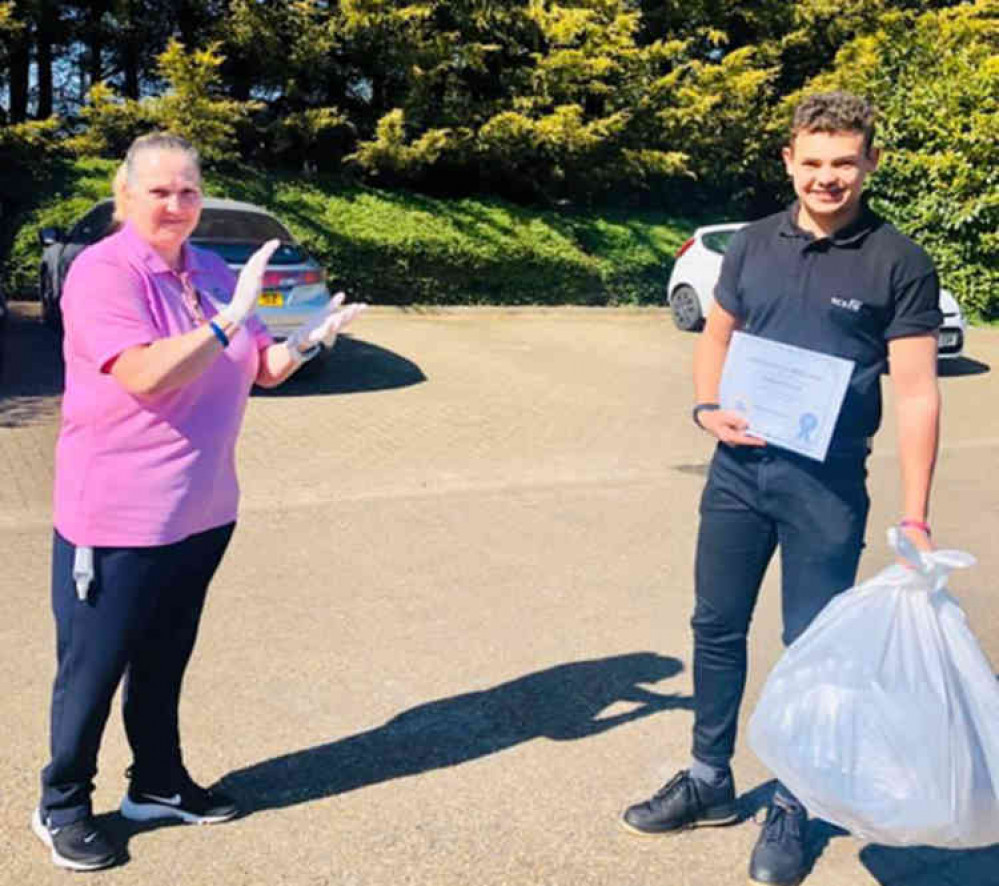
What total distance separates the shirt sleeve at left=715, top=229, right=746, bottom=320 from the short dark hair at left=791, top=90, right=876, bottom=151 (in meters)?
0.34

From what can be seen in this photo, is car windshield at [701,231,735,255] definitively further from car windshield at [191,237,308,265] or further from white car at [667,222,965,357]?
car windshield at [191,237,308,265]

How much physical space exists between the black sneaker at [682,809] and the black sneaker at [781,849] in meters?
0.16

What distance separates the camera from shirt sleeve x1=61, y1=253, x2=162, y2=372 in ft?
8.39

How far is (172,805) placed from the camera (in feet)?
10.3

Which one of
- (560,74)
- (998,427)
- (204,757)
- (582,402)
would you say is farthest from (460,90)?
(204,757)

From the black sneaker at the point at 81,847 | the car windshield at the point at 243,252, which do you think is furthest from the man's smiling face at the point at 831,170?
the car windshield at the point at 243,252

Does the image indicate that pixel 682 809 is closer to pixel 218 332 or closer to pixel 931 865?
pixel 931 865

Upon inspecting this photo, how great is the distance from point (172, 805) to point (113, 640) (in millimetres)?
620

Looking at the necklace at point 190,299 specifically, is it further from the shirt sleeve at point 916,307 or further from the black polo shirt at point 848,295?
the shirt sleeve at point 916,307

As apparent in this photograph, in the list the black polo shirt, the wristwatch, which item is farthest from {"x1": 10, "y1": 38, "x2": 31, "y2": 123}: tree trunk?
the black polo shirt

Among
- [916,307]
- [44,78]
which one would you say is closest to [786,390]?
[916,307]

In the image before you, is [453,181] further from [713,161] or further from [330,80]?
[713,161]

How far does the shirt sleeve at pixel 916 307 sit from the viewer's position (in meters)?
2.76

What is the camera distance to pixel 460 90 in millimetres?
15164
